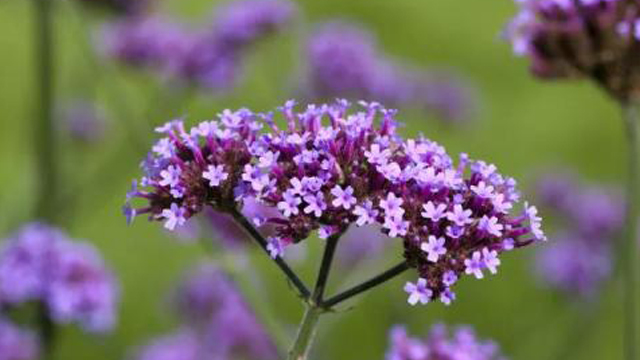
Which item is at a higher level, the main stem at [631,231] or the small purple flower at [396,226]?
the small purple flower at [396,226]

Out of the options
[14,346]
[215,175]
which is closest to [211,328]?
[14,346]

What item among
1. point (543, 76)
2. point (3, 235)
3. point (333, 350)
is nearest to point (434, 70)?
point (333, 350)

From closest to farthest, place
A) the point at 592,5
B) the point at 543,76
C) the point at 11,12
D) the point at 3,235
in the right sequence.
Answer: the point at 592,5 → the point at 543,76 → the point at 3,235 → the point at 11,12

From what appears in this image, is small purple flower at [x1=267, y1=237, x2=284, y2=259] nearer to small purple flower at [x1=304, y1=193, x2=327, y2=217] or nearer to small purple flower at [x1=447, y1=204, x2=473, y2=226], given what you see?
small purple flower at [x1=304, y1=193, x2=327, y2=217]

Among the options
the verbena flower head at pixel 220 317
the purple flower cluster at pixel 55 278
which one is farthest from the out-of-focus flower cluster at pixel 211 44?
the purple flower cluster at pixel 55 278

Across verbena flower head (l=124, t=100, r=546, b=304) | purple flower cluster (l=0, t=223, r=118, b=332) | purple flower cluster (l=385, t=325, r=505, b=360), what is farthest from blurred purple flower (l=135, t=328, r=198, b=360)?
verbena flower head (l=124, t=100, r=546, b=304)

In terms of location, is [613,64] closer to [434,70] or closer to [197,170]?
[197,170]

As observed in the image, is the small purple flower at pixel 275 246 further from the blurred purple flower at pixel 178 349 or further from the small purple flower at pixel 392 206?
the blurred purple flower at pixel 178 349
